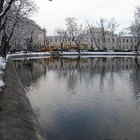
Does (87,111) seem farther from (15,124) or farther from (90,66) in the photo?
(90,66)

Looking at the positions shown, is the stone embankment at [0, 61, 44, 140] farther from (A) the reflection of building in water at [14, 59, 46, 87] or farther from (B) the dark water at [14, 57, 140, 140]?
(A) the reflection of building in water at [14, 59, 46, 87]

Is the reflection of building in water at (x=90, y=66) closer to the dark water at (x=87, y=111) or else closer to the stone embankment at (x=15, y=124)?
the dark water at (x=87, y=111)

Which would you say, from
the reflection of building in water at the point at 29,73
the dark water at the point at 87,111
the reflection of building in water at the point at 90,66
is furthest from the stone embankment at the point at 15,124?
the reflection of building in water at the point at 90,66

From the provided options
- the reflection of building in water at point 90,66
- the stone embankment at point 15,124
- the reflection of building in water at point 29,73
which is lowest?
the reflection of building in water at point 90,66

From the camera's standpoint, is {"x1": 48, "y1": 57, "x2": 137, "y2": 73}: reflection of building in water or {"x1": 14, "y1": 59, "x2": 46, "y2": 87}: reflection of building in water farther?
{"x1": 48, "y1": 57, "x2": 137, "y2": 73}: reflection of building in water

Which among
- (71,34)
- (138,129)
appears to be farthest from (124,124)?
(71,34)

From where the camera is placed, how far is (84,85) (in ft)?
108

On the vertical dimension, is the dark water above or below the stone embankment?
below

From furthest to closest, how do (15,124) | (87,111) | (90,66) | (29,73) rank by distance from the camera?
(90,66), (29,73), (87,111), (15,124)

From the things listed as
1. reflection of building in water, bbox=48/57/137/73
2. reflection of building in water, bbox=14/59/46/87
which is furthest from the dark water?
reflection of building in water, bbox=48/57/137/73

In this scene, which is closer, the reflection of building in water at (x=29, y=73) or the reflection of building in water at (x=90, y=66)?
the reflection of building in water at (x=29, y=73)

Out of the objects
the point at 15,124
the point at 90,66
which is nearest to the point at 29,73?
the point at 90,66

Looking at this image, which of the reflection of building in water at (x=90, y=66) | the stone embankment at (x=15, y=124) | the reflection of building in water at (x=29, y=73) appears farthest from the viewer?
the reflection of building in water at (x=90, y=66)

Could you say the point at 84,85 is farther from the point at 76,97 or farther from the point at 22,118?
the point at 22,118
